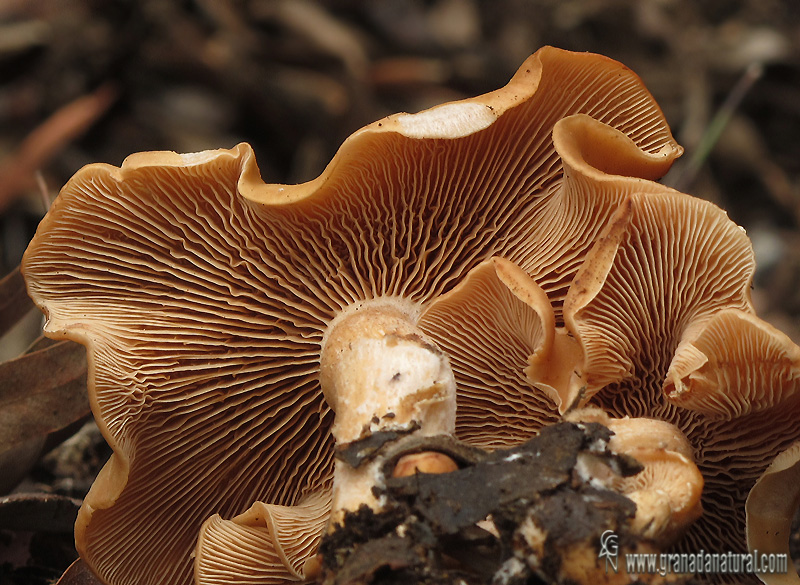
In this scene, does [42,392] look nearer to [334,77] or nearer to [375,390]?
[375,390]

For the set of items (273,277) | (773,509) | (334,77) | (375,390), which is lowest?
(773,509)

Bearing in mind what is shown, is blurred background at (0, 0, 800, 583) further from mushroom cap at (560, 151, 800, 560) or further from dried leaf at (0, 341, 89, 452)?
mushroom cap at (560, 151, 800, 560)

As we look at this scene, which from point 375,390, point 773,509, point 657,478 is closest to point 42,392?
point 375,390

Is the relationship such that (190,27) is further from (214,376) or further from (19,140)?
(214,376)

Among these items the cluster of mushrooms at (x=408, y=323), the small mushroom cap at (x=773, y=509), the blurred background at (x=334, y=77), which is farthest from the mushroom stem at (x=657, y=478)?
the blurred background at (x=334, y=77)

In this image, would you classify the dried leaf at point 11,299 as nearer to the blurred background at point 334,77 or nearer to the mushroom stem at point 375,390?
the mushroom stem at point 375,390
